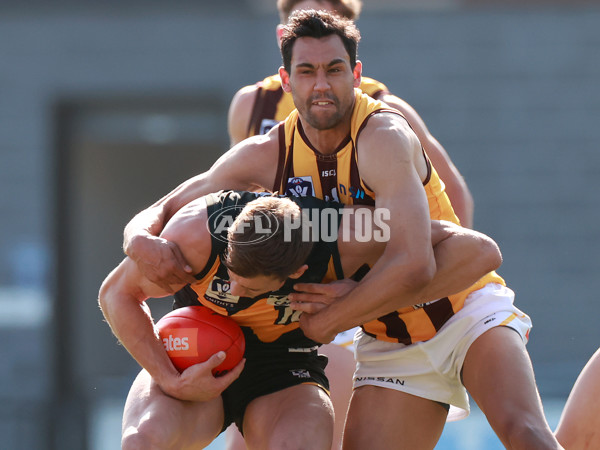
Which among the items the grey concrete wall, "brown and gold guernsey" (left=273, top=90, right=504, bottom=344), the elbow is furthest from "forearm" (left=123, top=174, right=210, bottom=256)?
the grey concrete wall

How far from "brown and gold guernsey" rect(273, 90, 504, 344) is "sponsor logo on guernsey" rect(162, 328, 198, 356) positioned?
0.72 metres

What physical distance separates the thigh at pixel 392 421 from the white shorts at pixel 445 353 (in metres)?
0.05

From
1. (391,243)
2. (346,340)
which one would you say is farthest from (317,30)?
(346,340)

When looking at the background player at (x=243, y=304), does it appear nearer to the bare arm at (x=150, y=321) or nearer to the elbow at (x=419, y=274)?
the bare arm at (x=150, y=321)

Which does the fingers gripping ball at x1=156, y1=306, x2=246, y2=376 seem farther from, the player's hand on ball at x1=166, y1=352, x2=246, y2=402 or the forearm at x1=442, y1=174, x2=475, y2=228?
the forearm at x1=442, y1=174, x2=475, y2=228

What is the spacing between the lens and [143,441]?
141 inches

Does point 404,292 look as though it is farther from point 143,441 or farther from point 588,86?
point 588,86

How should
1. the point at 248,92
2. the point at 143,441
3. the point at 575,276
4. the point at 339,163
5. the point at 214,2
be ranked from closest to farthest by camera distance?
the point at 143,441 < the point at 339,163 < the point at 248,92 < the point at 575,276 < the point at 214,2

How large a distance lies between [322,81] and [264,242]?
0.80 metres

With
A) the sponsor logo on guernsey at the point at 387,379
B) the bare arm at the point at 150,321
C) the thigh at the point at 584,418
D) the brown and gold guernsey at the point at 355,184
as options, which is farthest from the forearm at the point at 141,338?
the thigh at the point at 584,418

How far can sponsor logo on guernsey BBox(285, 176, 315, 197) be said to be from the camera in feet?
12.8

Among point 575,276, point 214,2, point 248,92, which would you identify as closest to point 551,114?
point 575,276

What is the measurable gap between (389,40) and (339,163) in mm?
7537

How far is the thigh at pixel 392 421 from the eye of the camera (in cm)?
398
